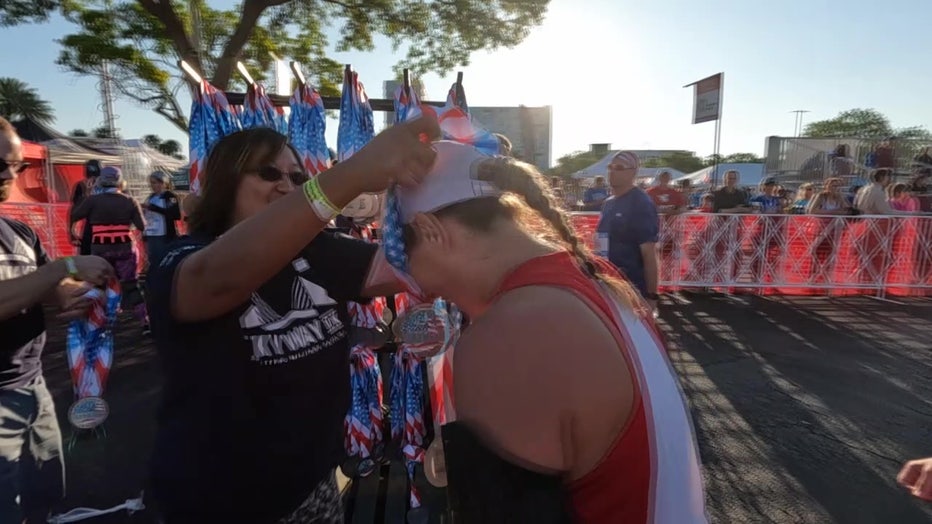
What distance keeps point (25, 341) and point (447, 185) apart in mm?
1914

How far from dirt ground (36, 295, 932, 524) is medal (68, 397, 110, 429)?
0.53 meters

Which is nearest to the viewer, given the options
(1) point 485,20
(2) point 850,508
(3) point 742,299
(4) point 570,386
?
(4) point 570,386

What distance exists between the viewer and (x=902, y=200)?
9.84 metres

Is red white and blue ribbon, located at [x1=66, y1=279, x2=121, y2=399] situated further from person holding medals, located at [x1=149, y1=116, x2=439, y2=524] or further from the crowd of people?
person holding medals, located at [x1=149, y1=116, x2=439, y2=524]

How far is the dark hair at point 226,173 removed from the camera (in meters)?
1.49

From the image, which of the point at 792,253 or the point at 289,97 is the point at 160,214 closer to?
the point at 289,97

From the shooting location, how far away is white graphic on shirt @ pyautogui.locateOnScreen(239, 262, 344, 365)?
1382mm

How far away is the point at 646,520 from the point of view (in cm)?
86

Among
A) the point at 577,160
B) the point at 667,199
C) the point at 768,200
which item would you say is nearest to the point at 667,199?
the point at 667,199

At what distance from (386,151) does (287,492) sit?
101 centimetres

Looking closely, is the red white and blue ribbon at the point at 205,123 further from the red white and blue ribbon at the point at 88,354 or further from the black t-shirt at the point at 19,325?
the red white and blue ribbon at the point at 88,354

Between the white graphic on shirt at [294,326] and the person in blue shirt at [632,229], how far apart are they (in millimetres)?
3543

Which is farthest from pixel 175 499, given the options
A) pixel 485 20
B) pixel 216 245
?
pixel 485 20

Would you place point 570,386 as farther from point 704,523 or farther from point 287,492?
point 287,492
